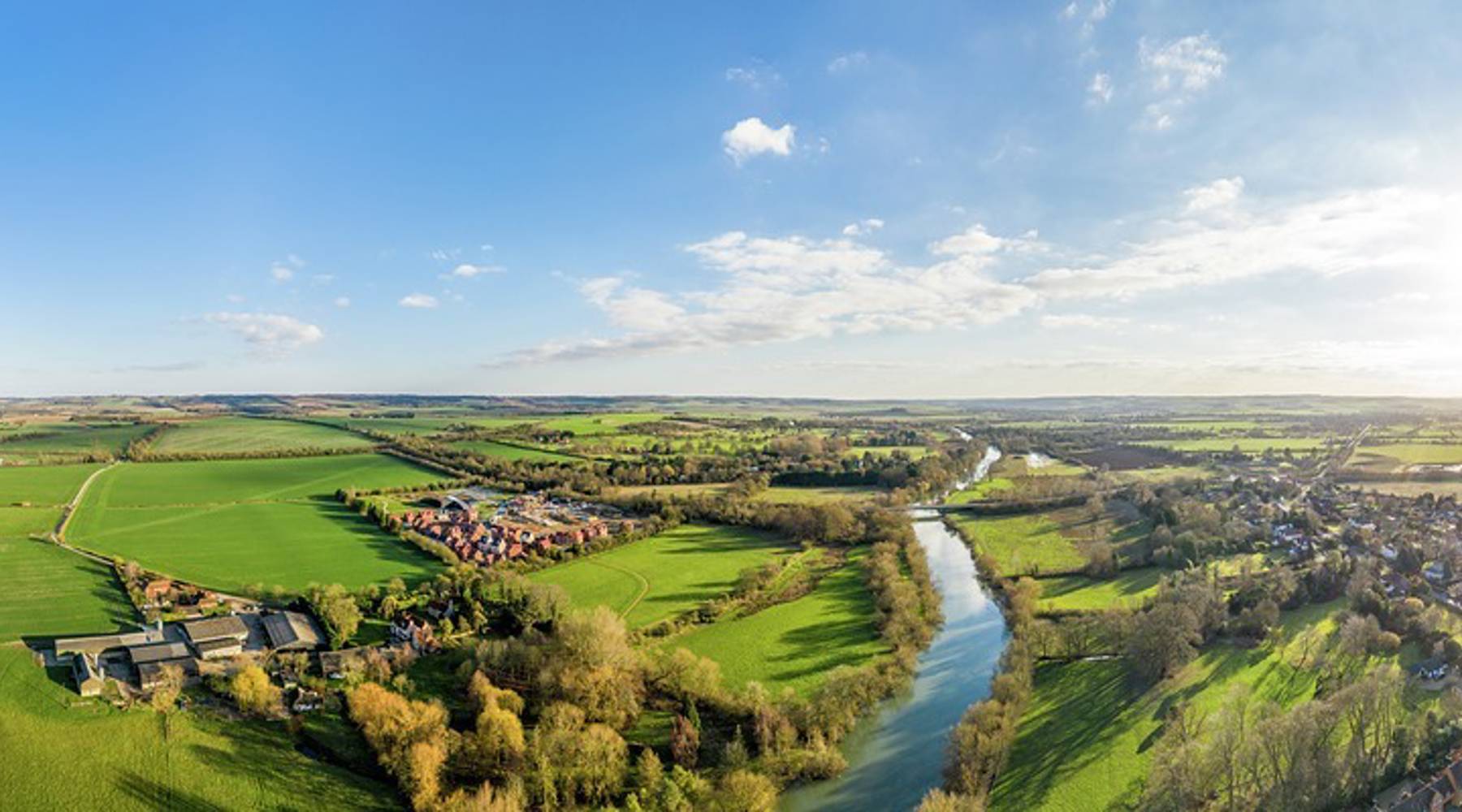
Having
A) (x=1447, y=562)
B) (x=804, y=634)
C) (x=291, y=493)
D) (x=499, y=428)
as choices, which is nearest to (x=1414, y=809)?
(x=804, y=634)

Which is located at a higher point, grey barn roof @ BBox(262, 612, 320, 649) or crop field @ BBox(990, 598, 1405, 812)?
grey barn roof @ BBox(262, 612, 320, 649)

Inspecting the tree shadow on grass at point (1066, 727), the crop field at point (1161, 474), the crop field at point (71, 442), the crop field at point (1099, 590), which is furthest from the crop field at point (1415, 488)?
the crop field at point (71, 442)

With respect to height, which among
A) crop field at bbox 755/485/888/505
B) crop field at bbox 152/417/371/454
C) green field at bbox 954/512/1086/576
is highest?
crop field at bbox 152/417/371/454

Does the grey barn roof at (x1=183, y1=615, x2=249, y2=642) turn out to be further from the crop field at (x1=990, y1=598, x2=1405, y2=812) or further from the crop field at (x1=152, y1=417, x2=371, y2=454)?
the crop field at (x1=152, y1=417, x2=371, y2=454)

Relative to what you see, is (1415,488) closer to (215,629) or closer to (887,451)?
(887,451)

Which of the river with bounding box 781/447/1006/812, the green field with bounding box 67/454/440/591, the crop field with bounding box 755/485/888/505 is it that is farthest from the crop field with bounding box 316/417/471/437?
the river with bounding box 781/447/1006/812
